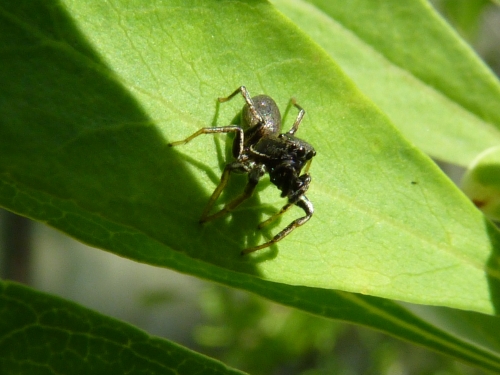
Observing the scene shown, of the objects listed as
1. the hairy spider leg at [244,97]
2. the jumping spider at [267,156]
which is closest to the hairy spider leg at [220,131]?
the jumping spider at [267,156]

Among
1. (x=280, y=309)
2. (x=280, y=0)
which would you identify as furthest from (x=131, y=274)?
(x=280, y=0)

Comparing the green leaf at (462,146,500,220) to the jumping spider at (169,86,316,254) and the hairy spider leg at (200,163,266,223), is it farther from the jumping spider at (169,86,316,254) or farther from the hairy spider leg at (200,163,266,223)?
the hairy spider leg at (200,163,266,223)

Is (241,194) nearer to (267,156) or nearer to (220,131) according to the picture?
(220,131)

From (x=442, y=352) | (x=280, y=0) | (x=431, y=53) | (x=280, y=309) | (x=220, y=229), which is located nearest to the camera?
(x=220, y=229)

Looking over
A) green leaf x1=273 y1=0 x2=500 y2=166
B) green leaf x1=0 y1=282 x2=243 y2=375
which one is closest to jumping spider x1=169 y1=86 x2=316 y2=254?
green leaf x1=0 y1=282 x2=243 y2=375

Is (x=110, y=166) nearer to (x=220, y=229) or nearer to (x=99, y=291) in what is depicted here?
(x=220, y=229)

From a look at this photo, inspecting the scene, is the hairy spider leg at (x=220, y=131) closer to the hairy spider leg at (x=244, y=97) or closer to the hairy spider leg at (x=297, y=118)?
the hairy spider leg at (x=244, y=97)
